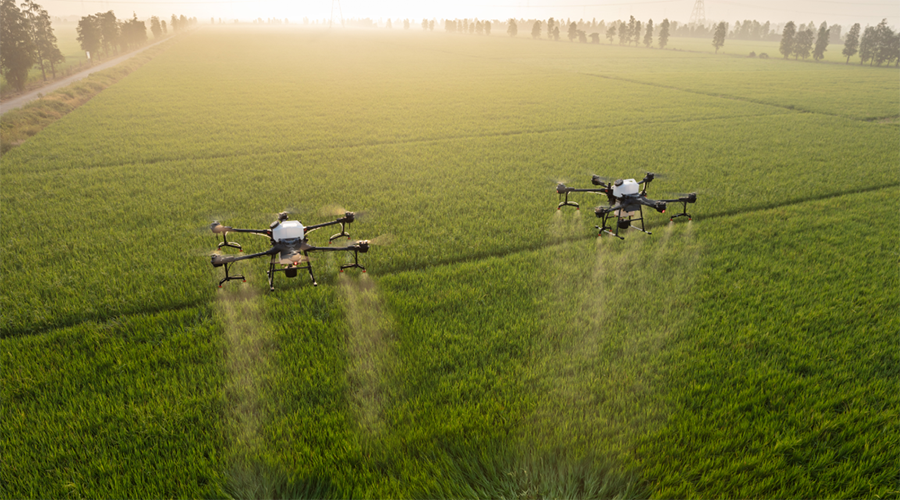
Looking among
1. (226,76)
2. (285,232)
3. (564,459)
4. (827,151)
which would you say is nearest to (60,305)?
(285,232)

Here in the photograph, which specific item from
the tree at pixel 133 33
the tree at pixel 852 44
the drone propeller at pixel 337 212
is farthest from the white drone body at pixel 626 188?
the tree at pixel 133 33

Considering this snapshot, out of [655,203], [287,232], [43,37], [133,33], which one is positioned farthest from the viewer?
[133,33]

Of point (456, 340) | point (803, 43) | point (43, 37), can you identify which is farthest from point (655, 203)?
point (803, 43)

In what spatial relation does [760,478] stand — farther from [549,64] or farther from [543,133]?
[549,64]

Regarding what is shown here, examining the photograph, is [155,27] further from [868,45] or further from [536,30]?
[868,45]

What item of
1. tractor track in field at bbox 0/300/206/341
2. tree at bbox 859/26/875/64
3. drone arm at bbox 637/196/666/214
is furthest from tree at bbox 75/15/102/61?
tree at bbox 859/26/875/64

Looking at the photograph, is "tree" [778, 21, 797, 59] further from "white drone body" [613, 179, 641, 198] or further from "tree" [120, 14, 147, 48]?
"tree" [120, 14, 147, 48]
